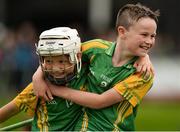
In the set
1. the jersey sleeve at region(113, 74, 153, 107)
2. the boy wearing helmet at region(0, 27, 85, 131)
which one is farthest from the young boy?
the boy wearing helmet at region(0, 27, 85, 131)

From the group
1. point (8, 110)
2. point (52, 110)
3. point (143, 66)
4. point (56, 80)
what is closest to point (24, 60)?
point (8, 110)

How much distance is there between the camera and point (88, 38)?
80.5ft

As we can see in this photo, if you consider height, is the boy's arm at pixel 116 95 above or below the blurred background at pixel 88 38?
above

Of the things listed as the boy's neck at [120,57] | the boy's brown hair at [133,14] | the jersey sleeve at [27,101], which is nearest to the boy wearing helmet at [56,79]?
the jersey sleeve at [27,101]

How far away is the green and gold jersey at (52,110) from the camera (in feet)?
25.8

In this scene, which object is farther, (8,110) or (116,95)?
(8,110)

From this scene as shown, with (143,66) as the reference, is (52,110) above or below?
below

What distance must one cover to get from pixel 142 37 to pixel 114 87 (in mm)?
500

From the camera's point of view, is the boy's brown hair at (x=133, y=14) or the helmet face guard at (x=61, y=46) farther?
the boy's brown hair at (x=133, y=14)

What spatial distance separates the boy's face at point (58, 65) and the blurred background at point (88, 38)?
7.87 meters

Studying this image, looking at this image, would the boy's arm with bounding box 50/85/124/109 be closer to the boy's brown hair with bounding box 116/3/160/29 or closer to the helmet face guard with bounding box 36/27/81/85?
the helmet face guard with bounding box 36/27/81/85

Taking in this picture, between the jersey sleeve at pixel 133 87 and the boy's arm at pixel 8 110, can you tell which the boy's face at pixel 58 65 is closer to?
the jersey sleeve at pixel 133 87

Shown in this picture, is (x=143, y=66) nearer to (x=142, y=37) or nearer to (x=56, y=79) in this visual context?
(x=142, y=37)

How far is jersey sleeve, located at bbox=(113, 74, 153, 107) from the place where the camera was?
7.68 m
